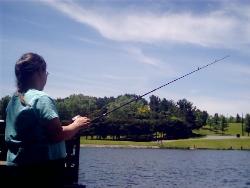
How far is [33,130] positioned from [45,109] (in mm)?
279

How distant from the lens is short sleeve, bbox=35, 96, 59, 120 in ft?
13.5

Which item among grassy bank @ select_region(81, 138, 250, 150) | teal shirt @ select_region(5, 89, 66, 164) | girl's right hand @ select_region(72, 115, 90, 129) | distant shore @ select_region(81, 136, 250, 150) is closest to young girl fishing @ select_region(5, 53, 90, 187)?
teal shirt @ select_region(5, 89, 66, 164)

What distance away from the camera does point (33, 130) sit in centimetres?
421

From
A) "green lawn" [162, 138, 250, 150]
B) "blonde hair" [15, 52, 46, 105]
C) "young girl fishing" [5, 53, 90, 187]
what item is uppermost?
"blonde hair" [15, 52, 46, 105]

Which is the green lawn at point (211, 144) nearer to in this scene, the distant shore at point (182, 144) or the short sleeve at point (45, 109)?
the distant shore at point (182, 144)

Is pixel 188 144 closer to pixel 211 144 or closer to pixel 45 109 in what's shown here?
pixel 211 144

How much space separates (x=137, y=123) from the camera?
149500 millimetres

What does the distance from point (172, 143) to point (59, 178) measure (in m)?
143

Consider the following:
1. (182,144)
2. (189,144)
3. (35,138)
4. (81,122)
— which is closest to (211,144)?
(189,144)

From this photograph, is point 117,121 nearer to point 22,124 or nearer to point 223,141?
point 223,141

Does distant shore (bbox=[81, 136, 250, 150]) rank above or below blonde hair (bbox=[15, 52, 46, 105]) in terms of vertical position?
below

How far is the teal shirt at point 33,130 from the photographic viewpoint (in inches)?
164

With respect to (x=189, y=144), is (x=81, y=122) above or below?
above

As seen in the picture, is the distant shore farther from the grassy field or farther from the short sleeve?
the short sleeve
